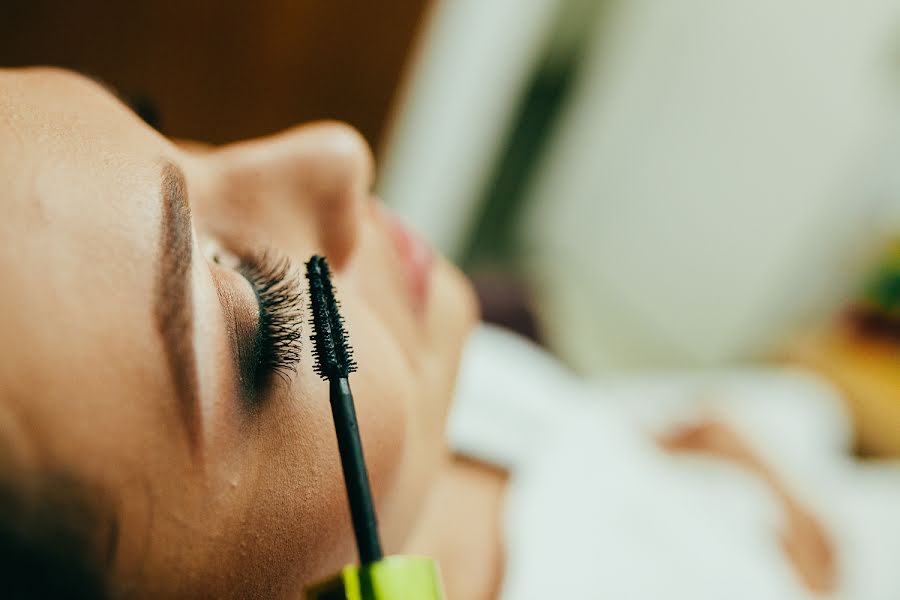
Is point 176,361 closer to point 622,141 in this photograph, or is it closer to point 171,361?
point 171,361

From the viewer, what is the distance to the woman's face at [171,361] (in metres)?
0.29

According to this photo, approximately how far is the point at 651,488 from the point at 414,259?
488 millimetres

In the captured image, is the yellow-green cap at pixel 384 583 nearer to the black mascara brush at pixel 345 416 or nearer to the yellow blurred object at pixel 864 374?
the black mascara brush at pixel 345 416

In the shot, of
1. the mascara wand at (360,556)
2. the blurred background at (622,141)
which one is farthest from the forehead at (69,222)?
the blurred background at (622,141)

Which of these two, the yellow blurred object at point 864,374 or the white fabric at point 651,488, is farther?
the yellow blurred object at point 864,374

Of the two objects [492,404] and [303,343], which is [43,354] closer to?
[303,343]

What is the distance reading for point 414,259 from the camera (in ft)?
1.93

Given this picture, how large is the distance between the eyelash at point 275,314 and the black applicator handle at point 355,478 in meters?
0.06

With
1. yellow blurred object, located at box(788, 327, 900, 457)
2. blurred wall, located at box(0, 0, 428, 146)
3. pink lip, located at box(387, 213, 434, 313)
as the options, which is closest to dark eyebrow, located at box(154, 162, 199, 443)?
pink lip, located at box(387, 213, 434, 313)

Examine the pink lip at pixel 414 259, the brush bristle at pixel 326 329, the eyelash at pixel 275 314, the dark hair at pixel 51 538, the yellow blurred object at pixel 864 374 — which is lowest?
the yellow blurred object at pixel 864 374

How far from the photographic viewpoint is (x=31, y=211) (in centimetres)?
30

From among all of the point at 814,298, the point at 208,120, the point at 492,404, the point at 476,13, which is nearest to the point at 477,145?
the point at 476,13

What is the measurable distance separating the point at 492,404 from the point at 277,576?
535 mm

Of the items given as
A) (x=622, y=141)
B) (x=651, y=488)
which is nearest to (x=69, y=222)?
(x=651, y=488)
